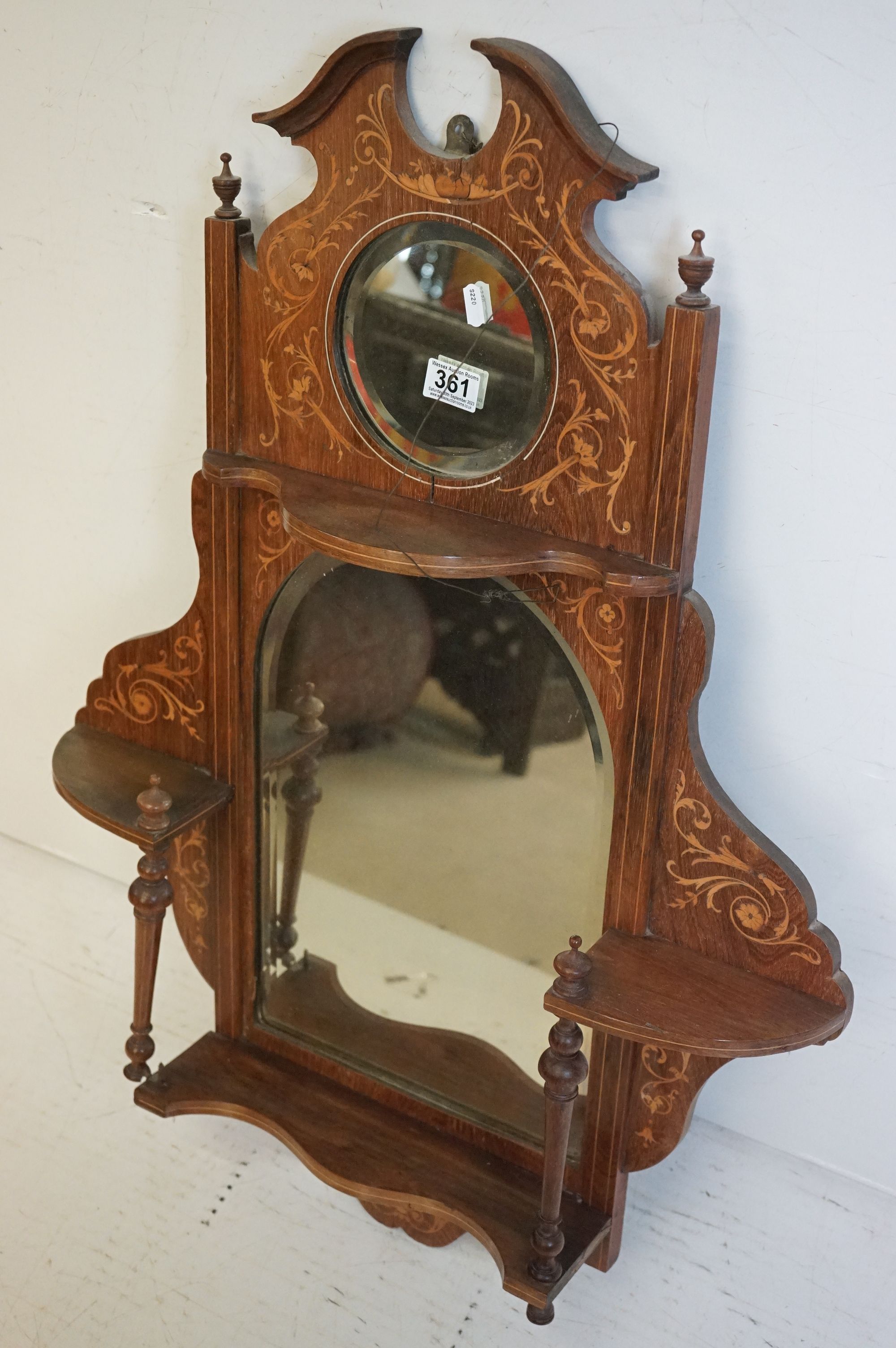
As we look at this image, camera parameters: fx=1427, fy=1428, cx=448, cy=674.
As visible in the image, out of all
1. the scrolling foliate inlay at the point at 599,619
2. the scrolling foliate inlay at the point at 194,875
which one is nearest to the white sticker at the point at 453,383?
the scrolling foliate inlay at the point at 599,619

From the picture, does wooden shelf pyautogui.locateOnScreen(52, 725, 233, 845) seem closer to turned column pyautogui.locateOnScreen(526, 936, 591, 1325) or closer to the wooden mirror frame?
the wooden mirror frame

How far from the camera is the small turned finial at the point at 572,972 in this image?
1.57 m

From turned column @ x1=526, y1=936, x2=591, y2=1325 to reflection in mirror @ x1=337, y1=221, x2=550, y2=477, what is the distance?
565mm

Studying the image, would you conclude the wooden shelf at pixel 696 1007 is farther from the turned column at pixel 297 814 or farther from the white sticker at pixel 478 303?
the white sticker at pixel 478 303

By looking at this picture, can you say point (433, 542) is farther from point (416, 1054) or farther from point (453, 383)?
point (416, 1054)

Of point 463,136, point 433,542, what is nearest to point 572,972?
point 433,542

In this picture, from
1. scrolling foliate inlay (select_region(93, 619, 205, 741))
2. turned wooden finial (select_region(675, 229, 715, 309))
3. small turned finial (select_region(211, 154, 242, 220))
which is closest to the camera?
turned wooden finial (select_region(675, 229, 715, 309))

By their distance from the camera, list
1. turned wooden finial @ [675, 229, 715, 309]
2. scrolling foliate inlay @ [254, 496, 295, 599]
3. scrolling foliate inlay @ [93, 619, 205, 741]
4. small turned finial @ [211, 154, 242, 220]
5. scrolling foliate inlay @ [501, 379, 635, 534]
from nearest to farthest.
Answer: turned wooden finial @ [675, 229, 715, 309], scrolling foliate inlay @ [501, 379, 635, 534], small turned finial @ [211, 154, 242, 220], scrolling foliate inlay @ [254, 496, 295, 599], scrolling foliate inlay @ [93, 619, 205, 741]

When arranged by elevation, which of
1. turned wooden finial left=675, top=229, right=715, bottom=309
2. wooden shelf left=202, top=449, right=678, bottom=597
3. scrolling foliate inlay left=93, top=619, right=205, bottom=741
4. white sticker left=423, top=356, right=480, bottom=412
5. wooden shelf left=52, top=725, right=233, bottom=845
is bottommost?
wooden shelf left=52, top=725, right=233, bottom=845

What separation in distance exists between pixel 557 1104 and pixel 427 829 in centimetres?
38

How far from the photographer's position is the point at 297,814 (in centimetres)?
193

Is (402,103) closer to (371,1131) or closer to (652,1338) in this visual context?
(371,1131)

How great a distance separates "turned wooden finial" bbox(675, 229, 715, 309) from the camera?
1.40m

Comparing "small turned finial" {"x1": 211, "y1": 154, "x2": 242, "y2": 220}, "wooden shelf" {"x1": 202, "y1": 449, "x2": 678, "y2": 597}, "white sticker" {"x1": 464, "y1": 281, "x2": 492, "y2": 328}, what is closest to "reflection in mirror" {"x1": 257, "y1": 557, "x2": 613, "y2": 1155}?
"wooden shelf" {"x1": 202, "y1": 449, "x2": 678, "y2": 597}
